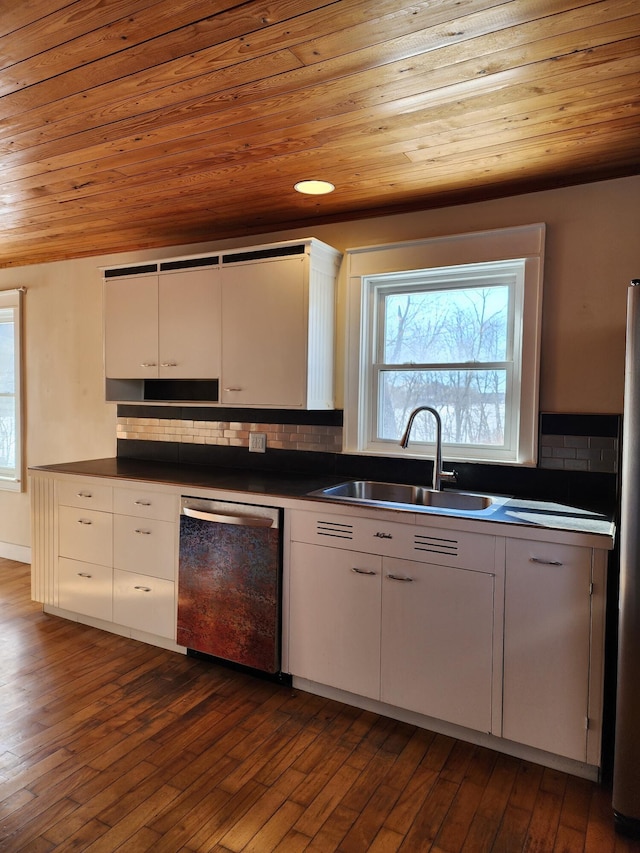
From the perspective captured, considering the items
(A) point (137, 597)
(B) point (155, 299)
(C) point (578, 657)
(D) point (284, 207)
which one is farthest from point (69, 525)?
(C) point (578, 657)

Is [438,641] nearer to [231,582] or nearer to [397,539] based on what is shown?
[397,539]

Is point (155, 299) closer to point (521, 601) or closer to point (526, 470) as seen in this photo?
point (526, 470)

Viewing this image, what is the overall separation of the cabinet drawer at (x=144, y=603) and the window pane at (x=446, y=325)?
5.70 feet

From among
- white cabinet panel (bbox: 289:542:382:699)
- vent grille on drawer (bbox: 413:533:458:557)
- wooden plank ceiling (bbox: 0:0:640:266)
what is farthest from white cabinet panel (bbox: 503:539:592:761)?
wooden plank ceiling (bbox: 0:0:640:266)

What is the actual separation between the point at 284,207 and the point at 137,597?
Result: 2273 mm

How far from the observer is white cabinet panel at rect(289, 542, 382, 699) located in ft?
7.82

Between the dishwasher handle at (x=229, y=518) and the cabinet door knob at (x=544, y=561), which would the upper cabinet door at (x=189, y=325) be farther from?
the cabinet door knob at (x=544, y=561)

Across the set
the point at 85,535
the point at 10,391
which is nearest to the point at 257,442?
the point at 85,535

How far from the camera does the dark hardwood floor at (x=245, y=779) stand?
1743mm

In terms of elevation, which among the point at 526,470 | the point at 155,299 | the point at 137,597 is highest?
the point at 155,299

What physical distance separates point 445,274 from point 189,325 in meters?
1.46

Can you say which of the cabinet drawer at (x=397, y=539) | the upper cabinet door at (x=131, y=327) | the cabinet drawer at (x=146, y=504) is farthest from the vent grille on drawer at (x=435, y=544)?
the upper cabinet door at (x=131, y=327)

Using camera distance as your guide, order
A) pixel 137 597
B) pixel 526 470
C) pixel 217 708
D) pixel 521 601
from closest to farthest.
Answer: pixel 521 601
pixel 217 708
pixel 526 470
pixel 137 597

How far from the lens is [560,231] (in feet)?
8.46
